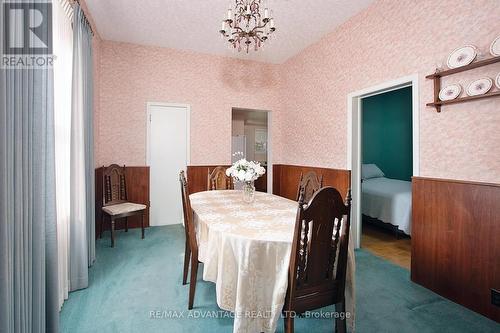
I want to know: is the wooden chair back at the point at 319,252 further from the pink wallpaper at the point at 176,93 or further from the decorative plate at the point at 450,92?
the pink wallpaper at the point at 176,93

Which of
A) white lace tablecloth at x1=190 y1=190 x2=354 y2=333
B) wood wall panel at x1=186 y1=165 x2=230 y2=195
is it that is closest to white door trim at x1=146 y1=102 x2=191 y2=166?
wood wall panel at x1=186 y1=165 x2=230 y2=195

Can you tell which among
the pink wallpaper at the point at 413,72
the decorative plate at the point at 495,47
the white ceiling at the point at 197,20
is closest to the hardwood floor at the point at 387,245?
the pink wallpaper at the point at 413,72

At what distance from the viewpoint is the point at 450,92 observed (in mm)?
2145

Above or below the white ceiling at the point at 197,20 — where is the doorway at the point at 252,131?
below

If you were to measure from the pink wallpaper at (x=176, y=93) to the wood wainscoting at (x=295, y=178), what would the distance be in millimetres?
1071

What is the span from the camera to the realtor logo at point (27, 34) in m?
1.15

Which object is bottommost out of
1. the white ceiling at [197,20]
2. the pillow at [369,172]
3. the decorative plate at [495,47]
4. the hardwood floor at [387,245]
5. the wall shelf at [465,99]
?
the hardwood floor at [387,245]

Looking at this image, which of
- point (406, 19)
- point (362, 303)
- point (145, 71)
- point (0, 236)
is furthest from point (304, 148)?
point (0, 236)

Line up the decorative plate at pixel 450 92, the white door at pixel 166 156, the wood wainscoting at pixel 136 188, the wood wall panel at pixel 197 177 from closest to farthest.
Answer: the decorative plate at pixel 450 92 < the wood wainscoting at pixel 136 188 < the white door at pixel 166 156 < the wood wall panel at pixel 197 177

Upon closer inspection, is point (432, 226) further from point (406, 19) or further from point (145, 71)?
point (145, 71)

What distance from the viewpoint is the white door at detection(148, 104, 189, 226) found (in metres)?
4.20

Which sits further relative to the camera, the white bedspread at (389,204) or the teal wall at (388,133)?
the teal wall at (388,133)

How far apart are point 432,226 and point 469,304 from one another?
631 millimetres

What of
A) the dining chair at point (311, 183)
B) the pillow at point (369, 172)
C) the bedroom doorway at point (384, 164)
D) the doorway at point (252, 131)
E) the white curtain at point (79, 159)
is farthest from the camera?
the doorway at point (252, 131)
